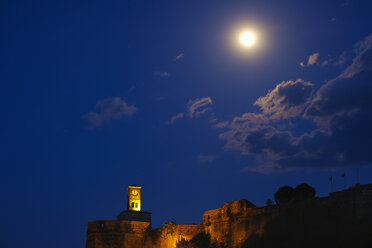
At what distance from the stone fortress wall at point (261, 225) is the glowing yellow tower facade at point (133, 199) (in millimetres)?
18225

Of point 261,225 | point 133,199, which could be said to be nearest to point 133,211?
point 133,199

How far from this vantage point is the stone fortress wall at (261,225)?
1377 inches

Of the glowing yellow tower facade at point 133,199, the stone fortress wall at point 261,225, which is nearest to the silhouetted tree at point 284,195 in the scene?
the stone fortress wall at point 261,225

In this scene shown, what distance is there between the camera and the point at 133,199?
251 ft

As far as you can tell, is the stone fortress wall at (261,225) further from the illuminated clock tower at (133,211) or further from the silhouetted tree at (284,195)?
the illuminated clock tower at (133,211)

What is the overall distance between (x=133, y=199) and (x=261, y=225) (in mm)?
38118

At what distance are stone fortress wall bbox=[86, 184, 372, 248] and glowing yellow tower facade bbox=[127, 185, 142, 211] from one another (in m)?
18.2

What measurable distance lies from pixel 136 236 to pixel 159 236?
3741 mm

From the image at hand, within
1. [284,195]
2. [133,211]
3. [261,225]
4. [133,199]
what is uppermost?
[133,199]

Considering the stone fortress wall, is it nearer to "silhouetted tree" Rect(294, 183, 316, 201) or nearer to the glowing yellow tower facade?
"silhouetted tree" Rect(294, 183, 316, 201)

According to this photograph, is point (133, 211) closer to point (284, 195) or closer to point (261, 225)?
point (284, 195)

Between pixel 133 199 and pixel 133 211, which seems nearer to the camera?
pixel 133 211

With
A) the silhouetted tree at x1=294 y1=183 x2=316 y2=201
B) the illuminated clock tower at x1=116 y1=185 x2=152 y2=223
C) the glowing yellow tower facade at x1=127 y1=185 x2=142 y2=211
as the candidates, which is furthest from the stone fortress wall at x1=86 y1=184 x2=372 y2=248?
the glowing yellow tower facade at x1=127 y1=185 x2=142 y2=211

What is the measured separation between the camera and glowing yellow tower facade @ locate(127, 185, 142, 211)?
75812 mm
